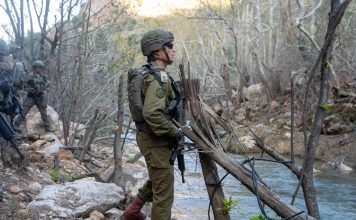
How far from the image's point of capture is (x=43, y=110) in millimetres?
9859

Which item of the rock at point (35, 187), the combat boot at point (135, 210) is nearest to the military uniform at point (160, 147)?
the combat boot at point (135, 210)

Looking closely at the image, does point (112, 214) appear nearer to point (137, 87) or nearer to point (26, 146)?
point (137, 87)

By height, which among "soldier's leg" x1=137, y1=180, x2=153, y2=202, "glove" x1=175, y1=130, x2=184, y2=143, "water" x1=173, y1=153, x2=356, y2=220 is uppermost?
"glove" x1=175, y1=130, x2=184, y2=143

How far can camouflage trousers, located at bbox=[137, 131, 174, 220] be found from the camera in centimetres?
382

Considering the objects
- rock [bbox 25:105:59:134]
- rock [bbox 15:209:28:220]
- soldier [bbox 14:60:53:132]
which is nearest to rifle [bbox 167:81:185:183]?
rock [bbox 15:209:28:220]

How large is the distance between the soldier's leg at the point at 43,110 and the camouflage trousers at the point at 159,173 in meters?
6.29

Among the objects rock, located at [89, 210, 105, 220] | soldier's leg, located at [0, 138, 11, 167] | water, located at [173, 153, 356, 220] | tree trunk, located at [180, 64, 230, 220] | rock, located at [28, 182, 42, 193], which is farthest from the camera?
water, located at [173, 153, 356, 220]

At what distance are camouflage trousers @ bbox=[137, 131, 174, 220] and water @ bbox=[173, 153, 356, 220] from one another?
6.86ft

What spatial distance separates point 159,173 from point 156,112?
1.81 ft

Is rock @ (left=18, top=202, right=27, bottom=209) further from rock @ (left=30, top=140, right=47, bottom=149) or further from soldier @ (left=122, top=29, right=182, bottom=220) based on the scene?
rock @ (left=30, top=140, right=47, bottom=149)

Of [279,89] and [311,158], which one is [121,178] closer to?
[311,158]

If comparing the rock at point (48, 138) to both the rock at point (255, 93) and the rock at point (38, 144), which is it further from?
the rock at point (255, 93)

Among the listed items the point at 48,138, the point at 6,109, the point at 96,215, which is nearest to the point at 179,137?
the point at 96,215

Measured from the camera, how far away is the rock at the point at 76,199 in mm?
4539
